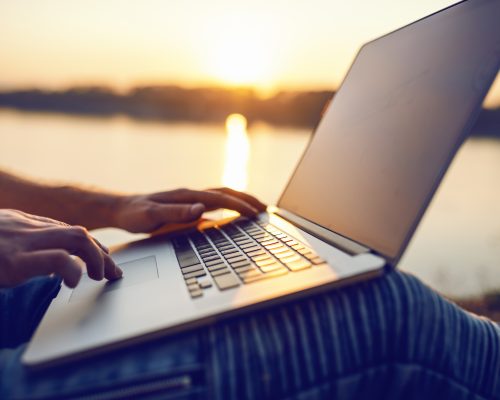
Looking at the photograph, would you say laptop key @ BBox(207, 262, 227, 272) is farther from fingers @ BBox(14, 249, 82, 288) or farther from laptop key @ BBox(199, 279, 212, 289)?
fingers @ BBox(14, 249, 82, 288)

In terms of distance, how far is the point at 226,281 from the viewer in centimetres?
52

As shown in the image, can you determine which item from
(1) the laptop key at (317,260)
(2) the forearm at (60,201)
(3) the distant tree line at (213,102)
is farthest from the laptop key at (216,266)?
(3) the distant tree line at (213,102)

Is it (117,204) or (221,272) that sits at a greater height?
(221,272)

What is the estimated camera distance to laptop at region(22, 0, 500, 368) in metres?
0.47

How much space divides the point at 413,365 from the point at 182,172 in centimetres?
382

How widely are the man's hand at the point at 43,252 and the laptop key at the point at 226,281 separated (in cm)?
17

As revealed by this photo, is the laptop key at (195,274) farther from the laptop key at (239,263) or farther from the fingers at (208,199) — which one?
the fingers at (208,199)

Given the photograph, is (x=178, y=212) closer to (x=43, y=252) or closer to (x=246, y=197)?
(x=246, y=197)

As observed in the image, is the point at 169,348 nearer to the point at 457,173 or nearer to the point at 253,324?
the point at 253,324

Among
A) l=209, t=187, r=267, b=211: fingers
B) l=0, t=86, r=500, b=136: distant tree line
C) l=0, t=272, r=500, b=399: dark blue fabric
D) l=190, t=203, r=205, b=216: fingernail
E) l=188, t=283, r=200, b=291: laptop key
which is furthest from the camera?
l=0, t=86, r=500, b=136: distant tree line


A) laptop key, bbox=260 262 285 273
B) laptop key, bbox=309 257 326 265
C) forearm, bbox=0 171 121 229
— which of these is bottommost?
forearm, bbox=0 171 121 229

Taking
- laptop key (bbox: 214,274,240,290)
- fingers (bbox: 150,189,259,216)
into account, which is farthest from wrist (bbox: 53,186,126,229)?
laptop key (bbox: 214,274,240,290)

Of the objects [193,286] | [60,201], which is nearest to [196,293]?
[193,286]

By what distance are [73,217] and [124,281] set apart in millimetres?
516
